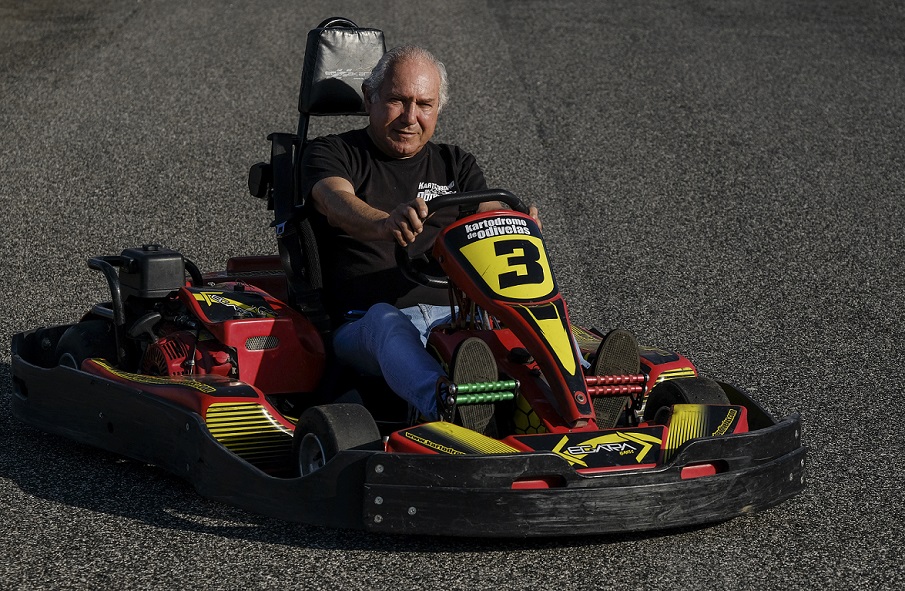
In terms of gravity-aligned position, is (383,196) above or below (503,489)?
above

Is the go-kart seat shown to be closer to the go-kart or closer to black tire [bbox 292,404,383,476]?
the go-kart

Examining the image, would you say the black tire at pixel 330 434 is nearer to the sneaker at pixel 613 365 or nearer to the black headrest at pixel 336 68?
the sneaker at pixel 613 365

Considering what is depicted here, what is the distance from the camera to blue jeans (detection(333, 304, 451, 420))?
3.78 m

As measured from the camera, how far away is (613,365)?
3.92 metres

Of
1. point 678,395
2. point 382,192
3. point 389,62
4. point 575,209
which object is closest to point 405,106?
point 389,62

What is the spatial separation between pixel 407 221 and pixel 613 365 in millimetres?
793

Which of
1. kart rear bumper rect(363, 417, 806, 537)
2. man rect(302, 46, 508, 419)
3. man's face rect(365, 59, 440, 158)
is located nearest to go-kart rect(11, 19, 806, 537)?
kart rear bumper rect(363, 417, 806, 537)

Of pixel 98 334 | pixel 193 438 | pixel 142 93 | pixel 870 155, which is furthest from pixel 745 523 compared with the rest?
pixel 142 93

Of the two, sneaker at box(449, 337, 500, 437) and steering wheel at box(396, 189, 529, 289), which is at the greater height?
steering wheel at box(396, 189, 529, 289)

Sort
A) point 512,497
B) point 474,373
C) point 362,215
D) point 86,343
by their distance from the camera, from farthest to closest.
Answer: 1. point 86,343
2. point 362,215
3. point 474,373
4. point 512,497

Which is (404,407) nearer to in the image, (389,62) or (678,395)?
(678,395)

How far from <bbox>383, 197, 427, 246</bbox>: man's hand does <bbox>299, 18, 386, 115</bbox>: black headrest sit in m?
1.19

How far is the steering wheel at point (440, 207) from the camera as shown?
4.03 m

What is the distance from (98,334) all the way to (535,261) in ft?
6.28
